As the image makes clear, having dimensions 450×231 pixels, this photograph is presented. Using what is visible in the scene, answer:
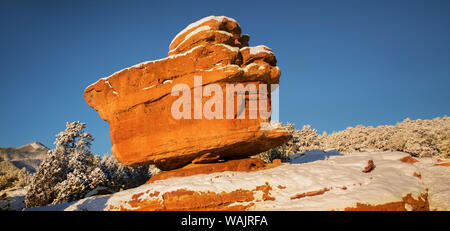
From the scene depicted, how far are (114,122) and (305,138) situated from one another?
31.9 metres

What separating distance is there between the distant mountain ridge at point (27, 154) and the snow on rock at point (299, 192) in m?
96.1

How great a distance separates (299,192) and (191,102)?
8903mm

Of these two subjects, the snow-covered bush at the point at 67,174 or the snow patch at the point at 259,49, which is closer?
the snow patch at the point at 259,49

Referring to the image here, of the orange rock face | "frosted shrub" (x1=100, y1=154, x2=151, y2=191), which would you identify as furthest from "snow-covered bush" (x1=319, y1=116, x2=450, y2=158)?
"frosted shrub" (x1=100, y1=154, x2=151, y2=191)

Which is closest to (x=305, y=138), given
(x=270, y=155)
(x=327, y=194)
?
(x=270, y=155)

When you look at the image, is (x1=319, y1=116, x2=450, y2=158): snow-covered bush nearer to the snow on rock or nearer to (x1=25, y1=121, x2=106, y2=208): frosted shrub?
the snow on rock

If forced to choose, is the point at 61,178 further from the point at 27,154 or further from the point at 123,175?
the point at 27,154

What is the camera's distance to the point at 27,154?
9438 centimetres

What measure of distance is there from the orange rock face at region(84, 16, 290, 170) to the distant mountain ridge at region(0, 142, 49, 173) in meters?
91.7

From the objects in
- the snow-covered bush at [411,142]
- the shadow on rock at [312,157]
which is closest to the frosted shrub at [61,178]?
the shadow on rock at [312,157]

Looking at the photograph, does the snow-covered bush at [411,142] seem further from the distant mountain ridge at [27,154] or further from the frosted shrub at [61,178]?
the distant mountain ridge at [27,154]

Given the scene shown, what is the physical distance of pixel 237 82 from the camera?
15211 mm

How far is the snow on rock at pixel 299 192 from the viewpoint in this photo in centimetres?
974

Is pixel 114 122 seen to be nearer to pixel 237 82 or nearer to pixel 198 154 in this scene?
pixel 198 154
